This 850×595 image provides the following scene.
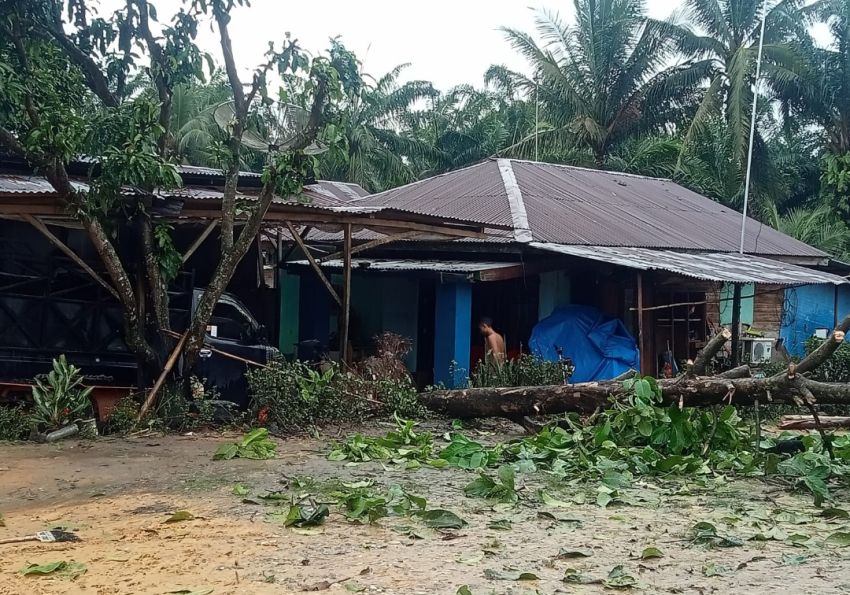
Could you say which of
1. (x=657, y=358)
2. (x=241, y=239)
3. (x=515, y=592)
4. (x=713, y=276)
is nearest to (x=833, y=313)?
(x=657, y=358)

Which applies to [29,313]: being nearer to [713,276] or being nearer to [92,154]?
[92,154]

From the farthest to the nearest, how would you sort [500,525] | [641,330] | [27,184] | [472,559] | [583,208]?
[583,208]
[641,330]
[27,184]
[500,525]
[472,559]

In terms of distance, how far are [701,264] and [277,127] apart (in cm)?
734

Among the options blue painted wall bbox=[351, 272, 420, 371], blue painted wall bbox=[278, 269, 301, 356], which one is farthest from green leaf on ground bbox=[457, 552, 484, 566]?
blue painted wall bbox=[278, 269, 301, 356]

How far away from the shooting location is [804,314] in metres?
18.2

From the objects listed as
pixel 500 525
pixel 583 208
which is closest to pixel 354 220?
pixel 500 525

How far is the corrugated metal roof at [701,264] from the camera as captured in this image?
12.4 metres

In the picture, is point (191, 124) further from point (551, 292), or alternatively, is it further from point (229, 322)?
point (229, 322)

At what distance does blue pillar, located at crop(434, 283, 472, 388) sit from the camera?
1283cm

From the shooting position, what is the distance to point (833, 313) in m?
18.9

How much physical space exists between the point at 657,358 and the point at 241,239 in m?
8.71

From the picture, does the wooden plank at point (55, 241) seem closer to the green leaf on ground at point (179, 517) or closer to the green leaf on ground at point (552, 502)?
the green leaf on ground at point (179, 517)

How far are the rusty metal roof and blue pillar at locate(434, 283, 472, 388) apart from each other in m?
1.53

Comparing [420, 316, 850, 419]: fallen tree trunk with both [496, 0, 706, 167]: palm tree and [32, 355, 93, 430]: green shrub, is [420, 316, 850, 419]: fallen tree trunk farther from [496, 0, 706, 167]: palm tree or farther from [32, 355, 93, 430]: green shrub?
[496, 0, 706, 167]: palm tree
